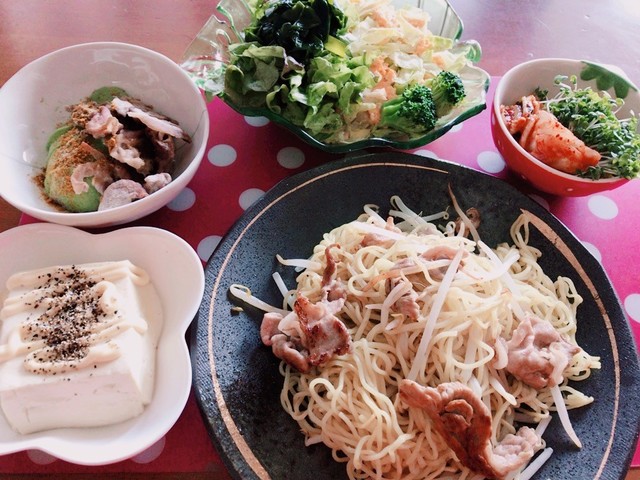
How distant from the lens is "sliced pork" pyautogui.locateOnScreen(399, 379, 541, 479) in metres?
Result: 1.59

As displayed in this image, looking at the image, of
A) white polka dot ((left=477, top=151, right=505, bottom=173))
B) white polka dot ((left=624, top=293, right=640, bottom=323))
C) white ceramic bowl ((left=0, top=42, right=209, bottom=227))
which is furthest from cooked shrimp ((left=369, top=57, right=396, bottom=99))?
white polka dot ((left=624, top=293, right=640, bottom=323))

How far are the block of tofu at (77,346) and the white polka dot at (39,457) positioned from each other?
6.4 inches

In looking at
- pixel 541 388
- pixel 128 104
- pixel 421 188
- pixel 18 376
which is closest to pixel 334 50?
pixel 421 188

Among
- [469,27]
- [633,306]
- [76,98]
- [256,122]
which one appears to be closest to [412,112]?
[256,122]

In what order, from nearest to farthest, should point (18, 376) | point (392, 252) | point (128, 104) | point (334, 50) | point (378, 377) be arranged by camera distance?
point (18, 376), point (378, 377), point (392, 252), point (128, 104), point (334, 50)

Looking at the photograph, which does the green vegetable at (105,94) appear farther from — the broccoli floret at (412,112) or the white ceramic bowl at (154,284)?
the broccoli floret at (412,112)

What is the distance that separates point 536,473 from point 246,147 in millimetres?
1747

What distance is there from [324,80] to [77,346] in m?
1.44

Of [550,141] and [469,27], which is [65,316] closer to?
[550,141]

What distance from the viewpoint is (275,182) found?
7.86 ft

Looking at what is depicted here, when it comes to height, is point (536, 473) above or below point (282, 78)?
below

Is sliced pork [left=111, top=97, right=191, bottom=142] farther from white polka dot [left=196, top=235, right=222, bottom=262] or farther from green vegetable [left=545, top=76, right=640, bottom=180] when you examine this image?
green vegetable [left=545, top=76, right=640, bottom=180]

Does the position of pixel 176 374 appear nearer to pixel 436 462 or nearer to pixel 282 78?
pixel 436 462

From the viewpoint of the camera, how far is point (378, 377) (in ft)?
5.85
